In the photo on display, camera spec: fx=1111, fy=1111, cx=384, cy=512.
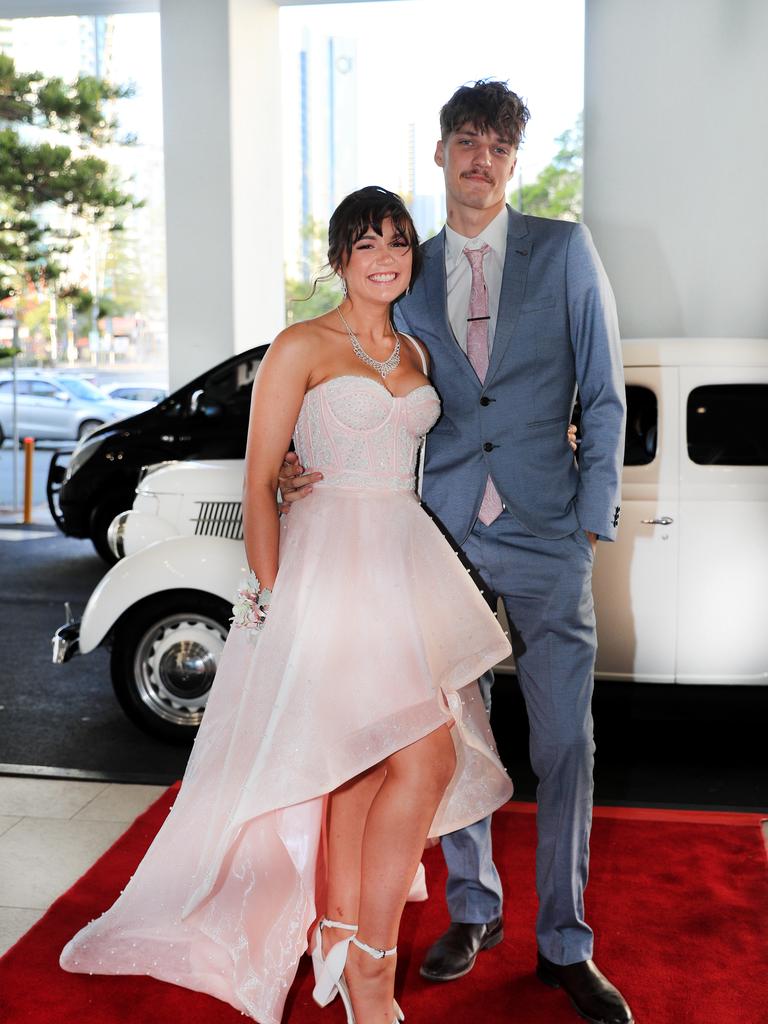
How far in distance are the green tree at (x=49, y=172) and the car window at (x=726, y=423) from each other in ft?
32.4

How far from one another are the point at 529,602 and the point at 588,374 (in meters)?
0.59

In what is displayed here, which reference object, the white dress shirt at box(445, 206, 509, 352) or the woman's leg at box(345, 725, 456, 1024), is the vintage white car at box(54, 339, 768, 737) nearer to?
the white dress shirt at box(445, 206, 509, 352)

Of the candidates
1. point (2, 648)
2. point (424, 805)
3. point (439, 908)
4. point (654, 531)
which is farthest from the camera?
point (2, 648)

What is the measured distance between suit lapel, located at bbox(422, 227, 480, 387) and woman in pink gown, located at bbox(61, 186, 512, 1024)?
9cm

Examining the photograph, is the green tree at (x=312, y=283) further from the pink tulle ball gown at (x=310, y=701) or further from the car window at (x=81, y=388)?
the car window at (x=81, y=388)

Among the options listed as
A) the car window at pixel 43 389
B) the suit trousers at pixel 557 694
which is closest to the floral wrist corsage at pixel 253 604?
the suit trousers at pixel 557 694

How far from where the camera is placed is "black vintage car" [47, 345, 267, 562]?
7902 millimetres

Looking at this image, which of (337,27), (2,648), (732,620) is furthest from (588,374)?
(337,27)

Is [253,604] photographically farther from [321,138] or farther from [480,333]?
[321,138]

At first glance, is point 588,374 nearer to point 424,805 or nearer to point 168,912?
point 424,805

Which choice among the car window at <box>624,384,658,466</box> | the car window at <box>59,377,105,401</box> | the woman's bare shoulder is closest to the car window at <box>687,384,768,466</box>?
the car window at <box>624,384,658,466</box>

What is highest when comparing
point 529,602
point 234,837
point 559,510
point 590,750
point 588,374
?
point 588,374

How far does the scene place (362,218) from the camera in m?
2.63

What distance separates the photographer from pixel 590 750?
9.29ft
